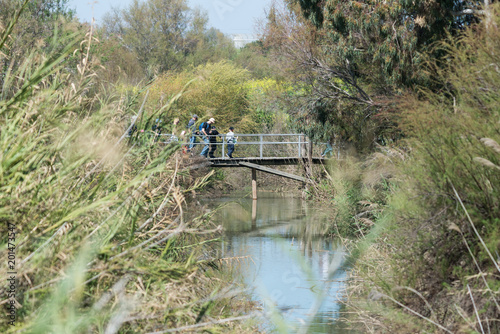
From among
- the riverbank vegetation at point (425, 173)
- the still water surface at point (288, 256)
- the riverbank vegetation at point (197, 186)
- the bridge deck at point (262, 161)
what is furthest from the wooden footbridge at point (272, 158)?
the riverbank vegetation at point (425, 173)

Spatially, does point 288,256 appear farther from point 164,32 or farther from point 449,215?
point 164,32

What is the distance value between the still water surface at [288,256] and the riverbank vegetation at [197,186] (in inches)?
18.7

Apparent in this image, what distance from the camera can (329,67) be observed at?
17297 mm

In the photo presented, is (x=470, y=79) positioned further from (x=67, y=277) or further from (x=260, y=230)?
(x=260, y=230)

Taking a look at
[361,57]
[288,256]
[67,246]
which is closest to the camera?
[67,246]

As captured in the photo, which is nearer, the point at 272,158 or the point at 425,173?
the point at 425,173

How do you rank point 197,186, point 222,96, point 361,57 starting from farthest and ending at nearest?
point 222,96
point 361,57
point 197,186

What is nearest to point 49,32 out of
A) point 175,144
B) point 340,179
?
point 340,179

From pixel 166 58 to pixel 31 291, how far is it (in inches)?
1513

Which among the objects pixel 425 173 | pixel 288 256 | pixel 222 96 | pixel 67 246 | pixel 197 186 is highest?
pixel 222 96

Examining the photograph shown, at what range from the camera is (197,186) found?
5836 millimetres

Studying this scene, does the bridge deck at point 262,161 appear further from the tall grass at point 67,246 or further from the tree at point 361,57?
the tall grass at point 67,246

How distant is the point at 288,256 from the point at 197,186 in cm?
492

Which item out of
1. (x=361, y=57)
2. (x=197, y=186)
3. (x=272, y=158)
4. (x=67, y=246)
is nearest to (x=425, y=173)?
(x=197, y=186)
